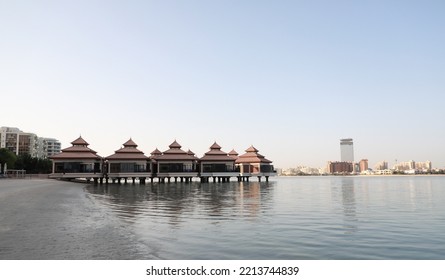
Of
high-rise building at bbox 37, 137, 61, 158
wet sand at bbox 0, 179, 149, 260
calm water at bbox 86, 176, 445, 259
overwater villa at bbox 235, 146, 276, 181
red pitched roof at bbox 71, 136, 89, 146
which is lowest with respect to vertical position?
calm water at bbox 86, 176, 445, 259

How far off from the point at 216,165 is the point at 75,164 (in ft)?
85.8

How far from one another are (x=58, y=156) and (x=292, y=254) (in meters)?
57.3

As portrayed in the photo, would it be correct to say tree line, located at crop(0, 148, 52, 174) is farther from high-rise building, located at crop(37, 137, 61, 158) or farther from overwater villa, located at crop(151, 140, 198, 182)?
high-rise building, located at crop(37, 137, 61, 158)

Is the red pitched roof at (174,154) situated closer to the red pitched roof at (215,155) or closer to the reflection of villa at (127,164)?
the reflection of villa at (127,164)

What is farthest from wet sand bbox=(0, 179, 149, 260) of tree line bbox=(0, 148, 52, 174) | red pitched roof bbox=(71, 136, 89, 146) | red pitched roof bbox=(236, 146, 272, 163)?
tree line bbox=(0, 148, 52, 174)

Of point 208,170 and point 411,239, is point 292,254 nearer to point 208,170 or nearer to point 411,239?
point 411,239

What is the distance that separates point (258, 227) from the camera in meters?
14.4

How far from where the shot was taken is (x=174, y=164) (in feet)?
217

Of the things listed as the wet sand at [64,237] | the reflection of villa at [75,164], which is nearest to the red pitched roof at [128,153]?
the reflection of villa at [75,164]

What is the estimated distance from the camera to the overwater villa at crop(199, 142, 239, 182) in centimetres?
6912

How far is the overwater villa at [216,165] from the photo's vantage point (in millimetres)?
69125

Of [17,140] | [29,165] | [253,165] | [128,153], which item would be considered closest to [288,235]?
[128,153]
